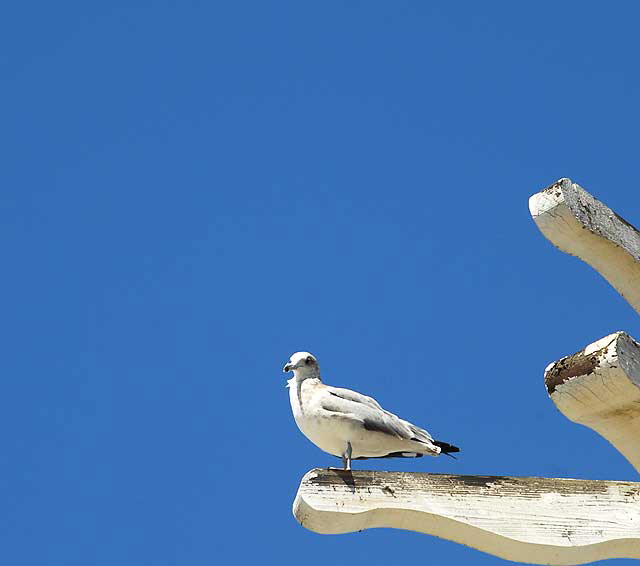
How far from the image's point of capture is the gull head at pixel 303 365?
6688mm

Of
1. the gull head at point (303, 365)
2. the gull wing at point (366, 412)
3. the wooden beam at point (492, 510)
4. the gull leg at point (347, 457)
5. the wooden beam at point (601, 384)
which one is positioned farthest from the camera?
the gull head at point (303, 365)

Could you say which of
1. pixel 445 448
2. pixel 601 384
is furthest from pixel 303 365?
pixel 601 384

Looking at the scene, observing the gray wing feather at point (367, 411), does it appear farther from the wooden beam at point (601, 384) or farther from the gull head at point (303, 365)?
the wooden beam at point (601, 384)

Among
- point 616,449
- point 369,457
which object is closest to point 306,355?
point 369,457

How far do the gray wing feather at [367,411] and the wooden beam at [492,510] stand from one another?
1873 millimetres

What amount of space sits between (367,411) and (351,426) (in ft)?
0.70

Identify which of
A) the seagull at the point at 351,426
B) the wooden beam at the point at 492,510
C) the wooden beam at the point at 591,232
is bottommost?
the wooden beam at the point at 492,510

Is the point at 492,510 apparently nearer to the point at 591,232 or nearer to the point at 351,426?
the point at 591,232

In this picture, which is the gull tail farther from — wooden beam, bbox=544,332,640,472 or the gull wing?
wooden beam, bbox=544,332,640,472

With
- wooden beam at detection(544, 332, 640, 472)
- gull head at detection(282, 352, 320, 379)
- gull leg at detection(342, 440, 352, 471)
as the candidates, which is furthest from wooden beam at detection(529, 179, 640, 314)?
gull head at detection(282, 352, 320, 379)

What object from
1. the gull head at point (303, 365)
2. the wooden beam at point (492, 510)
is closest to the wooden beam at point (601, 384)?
the wooden beam at point (492, 510)

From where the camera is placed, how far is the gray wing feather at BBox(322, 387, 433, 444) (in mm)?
5781

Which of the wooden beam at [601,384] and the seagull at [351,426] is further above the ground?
the seagull at [351,426]

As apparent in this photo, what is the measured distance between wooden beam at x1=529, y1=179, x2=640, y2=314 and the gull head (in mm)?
2648
